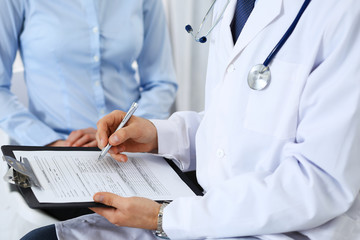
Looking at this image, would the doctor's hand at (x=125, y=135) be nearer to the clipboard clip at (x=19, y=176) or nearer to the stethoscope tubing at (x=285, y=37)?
the clipboard clip at (x=19, y=176)

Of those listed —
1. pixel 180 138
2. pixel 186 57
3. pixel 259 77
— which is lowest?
pixel 186 57

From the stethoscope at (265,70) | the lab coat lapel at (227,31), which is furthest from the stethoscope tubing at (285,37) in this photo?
the lab coat lapel at (227,31)

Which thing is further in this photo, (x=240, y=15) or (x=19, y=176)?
(x=240, y=15)

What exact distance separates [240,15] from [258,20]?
10cm

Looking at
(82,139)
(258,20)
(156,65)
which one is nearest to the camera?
(258,20)

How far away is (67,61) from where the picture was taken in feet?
4.59

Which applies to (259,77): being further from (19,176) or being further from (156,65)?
(156,65)

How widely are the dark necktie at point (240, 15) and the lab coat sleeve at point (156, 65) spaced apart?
2.27ft

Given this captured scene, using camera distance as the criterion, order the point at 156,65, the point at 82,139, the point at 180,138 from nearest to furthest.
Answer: the point at 180,138 → the point at 82,139 → the point at 156,65

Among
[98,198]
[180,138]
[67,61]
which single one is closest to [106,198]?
[98,198]

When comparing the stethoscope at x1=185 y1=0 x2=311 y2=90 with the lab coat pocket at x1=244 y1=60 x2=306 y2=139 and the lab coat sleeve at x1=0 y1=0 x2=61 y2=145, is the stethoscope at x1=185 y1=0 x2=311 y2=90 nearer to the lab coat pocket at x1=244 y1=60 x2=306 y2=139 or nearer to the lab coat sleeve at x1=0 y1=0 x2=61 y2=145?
the lab coat pocket at x1=244 y1=60 x2=306 y2=139

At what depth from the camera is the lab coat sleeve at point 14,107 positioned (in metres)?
1.35

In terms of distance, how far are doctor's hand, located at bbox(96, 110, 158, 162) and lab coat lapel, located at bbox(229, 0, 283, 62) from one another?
0.89 ft

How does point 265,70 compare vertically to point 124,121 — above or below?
Result: above
